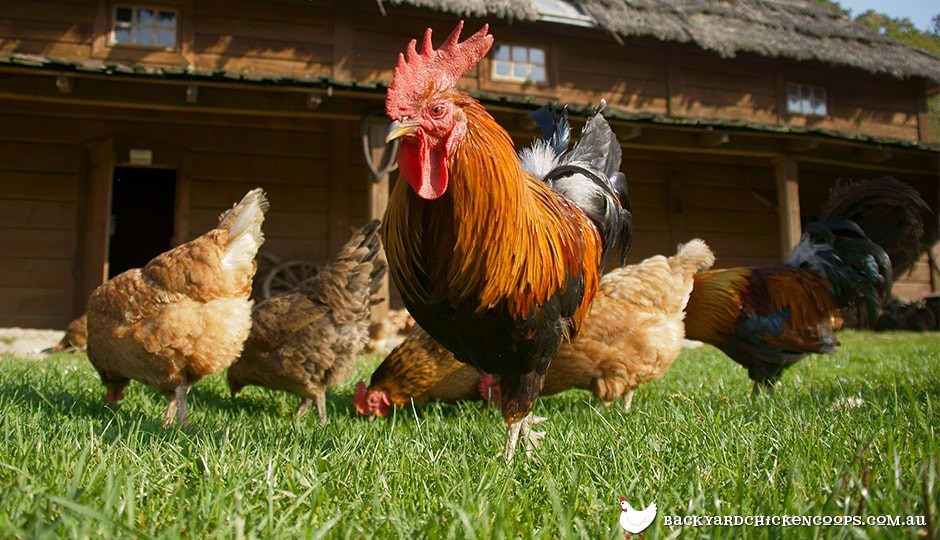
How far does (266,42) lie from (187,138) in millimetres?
2087

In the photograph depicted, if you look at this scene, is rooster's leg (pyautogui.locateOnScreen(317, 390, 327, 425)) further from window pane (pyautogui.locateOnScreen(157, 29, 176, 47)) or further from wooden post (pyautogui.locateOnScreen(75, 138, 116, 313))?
window pane (pyautogui.locateOnScreen(157, 29, 176, 47))

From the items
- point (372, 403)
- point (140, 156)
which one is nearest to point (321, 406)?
point (372, 403)

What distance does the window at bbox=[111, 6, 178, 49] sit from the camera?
367 inches

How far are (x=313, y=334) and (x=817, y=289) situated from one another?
A: 391cm

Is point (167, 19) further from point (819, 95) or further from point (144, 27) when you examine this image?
point (819, 95)

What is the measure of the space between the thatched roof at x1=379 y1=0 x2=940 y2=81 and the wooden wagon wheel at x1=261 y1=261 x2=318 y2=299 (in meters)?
4.59

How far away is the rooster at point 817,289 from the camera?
4316 millimetres

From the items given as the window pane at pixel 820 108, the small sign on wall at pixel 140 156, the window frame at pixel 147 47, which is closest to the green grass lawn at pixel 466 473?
the small sign on wall at pixel 140 156

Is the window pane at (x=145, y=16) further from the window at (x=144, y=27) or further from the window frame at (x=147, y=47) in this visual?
the window frame at (x=147, y=47)

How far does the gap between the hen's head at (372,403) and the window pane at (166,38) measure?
27.1 feet

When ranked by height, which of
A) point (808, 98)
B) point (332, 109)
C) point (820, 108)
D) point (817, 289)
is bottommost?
point (817, 289)

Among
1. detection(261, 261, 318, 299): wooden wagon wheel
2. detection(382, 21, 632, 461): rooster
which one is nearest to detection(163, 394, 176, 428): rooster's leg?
detection(382, 21, 632, 461): rooster

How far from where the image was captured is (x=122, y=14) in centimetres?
938

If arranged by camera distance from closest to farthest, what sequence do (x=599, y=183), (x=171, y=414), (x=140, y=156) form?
(x=171, y=414) → (x=599, y=183) → (x=140, y=156)
